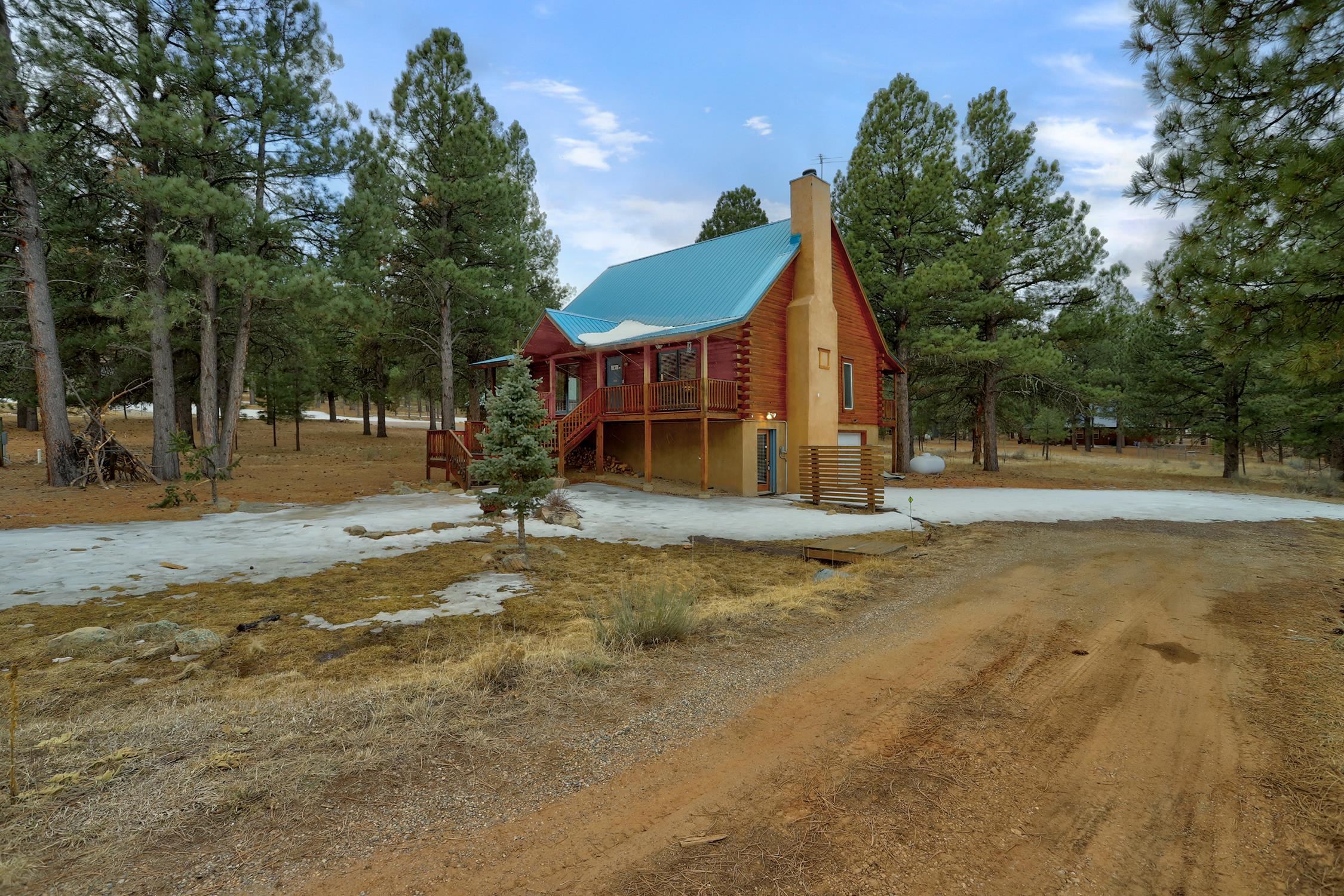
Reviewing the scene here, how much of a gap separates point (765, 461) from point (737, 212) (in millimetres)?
22953

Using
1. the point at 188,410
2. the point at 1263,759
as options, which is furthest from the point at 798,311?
the point at 188,410

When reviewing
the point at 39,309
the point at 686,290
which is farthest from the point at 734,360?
the point at 39,309

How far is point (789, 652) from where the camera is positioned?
560 centimetres

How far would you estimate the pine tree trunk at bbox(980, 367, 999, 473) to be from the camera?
27953mm

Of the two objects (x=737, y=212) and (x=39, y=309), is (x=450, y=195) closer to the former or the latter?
(x=39, y=309)

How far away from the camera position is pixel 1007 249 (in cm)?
2480

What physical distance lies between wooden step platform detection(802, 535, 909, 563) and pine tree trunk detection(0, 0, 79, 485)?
795 inches

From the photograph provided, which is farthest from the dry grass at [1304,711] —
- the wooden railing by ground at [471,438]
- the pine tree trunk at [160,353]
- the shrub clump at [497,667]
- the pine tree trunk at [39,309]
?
the pine tree trunk at [39,309]

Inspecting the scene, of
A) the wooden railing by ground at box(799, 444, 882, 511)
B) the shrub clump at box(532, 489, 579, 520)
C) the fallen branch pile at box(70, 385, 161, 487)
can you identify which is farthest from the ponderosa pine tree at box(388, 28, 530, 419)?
the wooden railing by ground at box(799, 444, 882, 511)

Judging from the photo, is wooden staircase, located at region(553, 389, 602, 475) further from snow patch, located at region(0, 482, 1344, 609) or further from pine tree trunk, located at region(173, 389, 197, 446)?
pine tree trunk, located at region(173, 389, 197, 446)

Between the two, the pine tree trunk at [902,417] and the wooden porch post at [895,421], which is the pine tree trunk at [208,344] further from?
the pine tree trunk at [902,417]

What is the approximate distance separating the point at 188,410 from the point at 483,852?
36.6m

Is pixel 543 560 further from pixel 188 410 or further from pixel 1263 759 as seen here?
pixel 188 410

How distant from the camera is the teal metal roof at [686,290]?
66.4 feet
